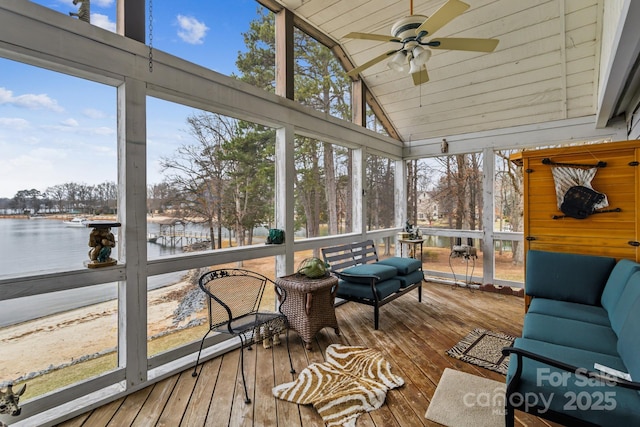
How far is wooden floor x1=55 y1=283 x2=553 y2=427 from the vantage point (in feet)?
6.44

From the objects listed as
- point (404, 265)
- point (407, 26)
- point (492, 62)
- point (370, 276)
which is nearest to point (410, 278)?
point (404, 265)

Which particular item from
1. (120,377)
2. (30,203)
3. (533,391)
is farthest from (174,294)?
(533,391)

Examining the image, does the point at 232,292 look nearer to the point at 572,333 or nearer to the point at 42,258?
the point at 42,258

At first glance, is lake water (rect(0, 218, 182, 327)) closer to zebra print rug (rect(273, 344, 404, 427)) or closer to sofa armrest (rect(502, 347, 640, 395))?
Answer: zebra print rug (rect(273, 344, 404, 427))

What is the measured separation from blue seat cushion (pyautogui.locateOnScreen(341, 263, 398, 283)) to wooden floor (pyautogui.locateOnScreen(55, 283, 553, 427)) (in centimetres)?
54

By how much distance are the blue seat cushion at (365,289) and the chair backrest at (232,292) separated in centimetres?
118

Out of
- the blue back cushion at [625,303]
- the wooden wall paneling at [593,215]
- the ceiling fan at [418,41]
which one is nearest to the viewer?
the blue back cushion at [625,303]

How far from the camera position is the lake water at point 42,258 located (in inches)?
75.6

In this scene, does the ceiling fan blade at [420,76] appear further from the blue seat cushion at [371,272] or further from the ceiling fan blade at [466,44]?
the blue seat cushion at [371,272]

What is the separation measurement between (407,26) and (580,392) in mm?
2540

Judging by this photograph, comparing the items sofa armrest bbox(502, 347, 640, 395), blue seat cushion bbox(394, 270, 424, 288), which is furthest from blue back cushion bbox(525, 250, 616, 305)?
sofa armrest bbox(502, 347, 640, 395)

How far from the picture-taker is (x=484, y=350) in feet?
9.45

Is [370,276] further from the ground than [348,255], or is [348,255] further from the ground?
[348,255]

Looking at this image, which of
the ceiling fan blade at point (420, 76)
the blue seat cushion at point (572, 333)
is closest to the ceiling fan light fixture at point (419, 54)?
the ceiling fan blade at point (420, 76)
